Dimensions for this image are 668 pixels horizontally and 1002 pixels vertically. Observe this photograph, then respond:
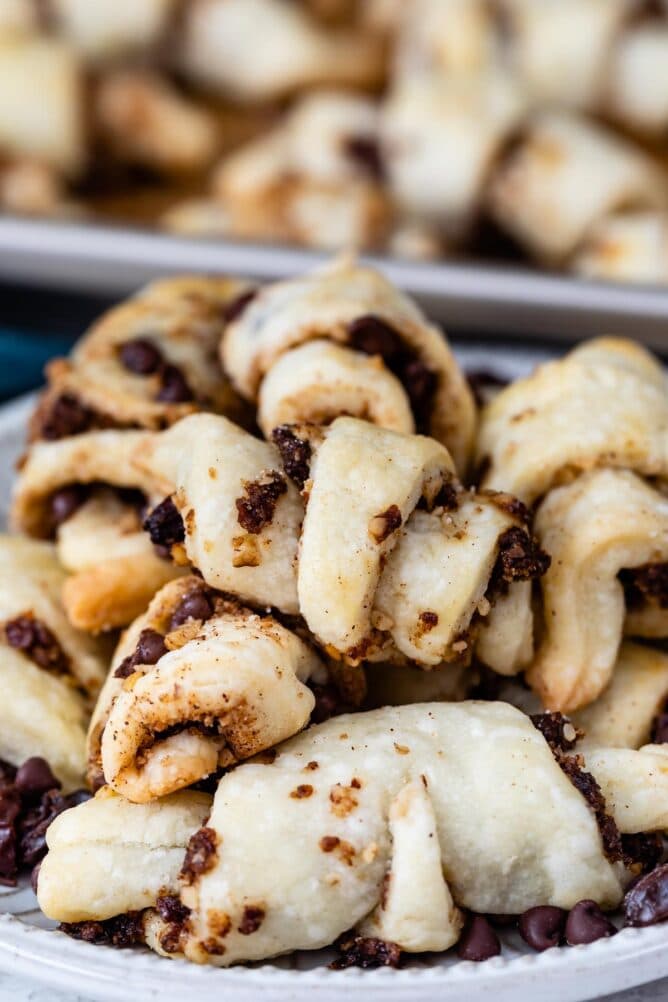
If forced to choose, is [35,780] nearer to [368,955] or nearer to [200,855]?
[200,855]

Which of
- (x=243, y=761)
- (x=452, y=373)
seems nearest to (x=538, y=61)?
(x=452, y=373)

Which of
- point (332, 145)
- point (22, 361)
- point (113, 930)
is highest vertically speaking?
point (332, 145)

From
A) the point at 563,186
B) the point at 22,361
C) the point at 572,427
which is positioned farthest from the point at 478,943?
the point at 563,186

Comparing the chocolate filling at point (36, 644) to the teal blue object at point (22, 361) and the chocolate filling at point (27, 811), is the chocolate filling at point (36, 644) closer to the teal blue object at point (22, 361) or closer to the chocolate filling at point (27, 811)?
the chocolate filling at point (27, 811)

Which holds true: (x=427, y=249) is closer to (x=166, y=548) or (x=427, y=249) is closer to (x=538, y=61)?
(x=538, y=61)

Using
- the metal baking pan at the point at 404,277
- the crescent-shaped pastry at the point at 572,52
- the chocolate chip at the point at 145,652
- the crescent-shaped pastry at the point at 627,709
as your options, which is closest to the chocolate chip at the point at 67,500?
the chocolate chip at the point at 145,652

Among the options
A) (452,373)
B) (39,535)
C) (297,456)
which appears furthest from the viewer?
(39,535)

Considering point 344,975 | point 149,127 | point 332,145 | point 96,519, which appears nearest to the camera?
point 344,975
